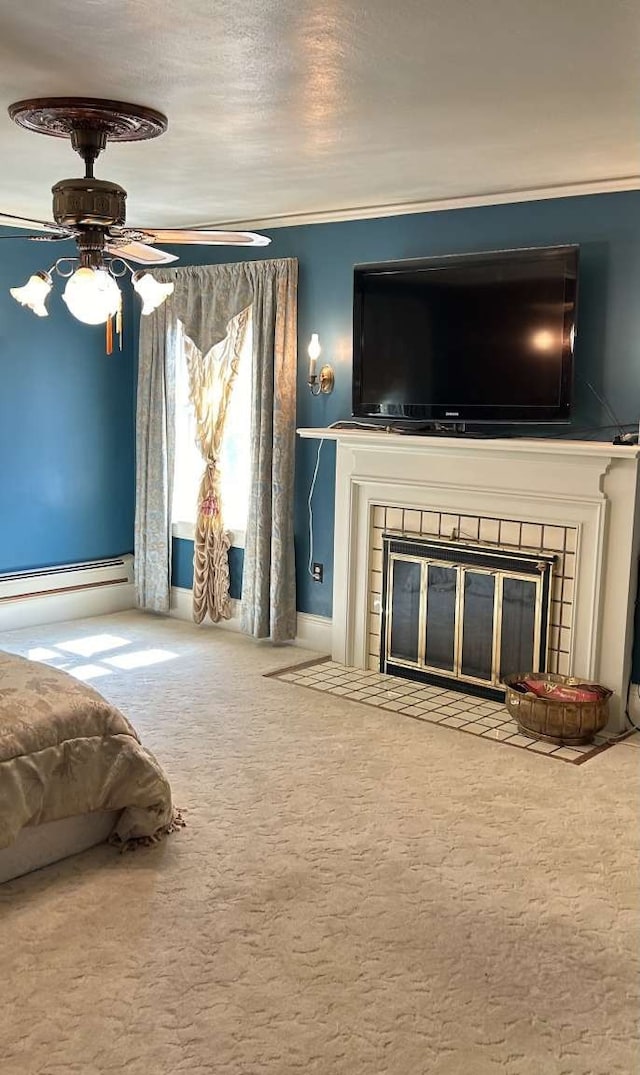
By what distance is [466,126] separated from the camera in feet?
11.9

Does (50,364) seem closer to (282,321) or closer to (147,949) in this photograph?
(282,321)

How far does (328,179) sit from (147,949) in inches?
133

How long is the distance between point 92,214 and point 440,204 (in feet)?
7.76

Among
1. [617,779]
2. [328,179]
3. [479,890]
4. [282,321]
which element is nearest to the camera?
[479,890]

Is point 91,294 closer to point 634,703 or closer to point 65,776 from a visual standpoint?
point 65,776

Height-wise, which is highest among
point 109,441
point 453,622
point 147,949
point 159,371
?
point 159,371

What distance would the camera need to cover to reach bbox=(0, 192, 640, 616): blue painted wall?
4656 mm

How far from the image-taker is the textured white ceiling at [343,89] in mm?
2562

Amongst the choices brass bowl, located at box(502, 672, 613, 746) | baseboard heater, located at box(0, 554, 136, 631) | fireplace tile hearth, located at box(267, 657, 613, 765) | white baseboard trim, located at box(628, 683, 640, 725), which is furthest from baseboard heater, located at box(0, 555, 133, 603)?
white baseboard trim, located at box(628, 683, 640, 725)

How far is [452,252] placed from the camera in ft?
17.1

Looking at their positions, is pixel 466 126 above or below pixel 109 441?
above

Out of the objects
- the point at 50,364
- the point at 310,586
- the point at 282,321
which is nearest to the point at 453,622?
the point at 310,586

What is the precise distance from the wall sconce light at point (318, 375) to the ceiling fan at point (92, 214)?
2.05 metres

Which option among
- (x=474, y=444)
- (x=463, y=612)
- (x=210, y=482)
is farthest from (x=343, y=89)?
(x=210, y=482)
